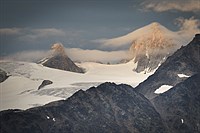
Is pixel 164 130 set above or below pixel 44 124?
below

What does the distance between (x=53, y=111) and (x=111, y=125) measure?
2392 cm

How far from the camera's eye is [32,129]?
163m

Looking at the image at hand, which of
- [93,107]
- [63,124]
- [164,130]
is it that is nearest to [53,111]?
[63,124]

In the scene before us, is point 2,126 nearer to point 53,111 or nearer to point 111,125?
point 53,111

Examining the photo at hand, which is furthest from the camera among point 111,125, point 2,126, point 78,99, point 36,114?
point 78,99


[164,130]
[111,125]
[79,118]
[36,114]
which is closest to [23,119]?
[36,114]

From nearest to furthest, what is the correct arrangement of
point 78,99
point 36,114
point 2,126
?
1. point 2,126
2. point 36,114
3. point 78,99

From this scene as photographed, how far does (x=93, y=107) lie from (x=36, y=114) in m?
30.8

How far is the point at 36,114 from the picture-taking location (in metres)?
172

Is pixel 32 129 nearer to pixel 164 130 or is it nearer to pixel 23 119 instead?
pixel 23 119

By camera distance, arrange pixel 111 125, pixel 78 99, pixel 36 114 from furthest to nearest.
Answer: pixel 78 99
pixel 111 125
pixel 36 114

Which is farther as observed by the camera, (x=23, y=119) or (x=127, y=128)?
(x=127, y=128)

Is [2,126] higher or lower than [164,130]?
higher

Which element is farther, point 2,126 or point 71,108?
point 71,108
